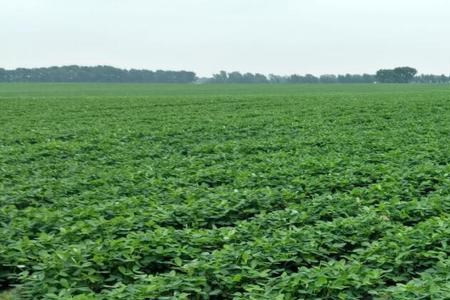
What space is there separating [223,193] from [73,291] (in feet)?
9.36

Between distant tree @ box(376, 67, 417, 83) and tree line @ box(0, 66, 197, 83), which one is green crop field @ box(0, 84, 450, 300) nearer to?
tree line @ box(0, 66, 197, 83)

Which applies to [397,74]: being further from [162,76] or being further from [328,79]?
[162,76]

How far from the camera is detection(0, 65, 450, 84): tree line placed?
107m

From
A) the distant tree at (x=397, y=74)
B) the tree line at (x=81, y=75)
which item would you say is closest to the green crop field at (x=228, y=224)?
the tree line at (x=81, y=75)

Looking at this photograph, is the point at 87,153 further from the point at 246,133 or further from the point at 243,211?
the point at 243,211

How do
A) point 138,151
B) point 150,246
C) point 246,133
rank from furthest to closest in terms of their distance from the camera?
point 246,133 < point 138,151 < point 150,246

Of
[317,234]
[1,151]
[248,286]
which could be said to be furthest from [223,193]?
[1,151]

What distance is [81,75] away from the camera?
108 m

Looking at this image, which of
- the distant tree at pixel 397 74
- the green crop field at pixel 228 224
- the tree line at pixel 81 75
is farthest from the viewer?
the tree line at pixel 81 75

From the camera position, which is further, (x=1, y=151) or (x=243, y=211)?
(x=1, y=151)

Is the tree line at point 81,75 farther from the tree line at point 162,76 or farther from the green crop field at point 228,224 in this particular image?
the green crop field at point 228,224

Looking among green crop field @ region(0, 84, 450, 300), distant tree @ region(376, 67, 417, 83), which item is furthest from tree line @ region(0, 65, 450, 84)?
green crop field @ region(0, 84, 450, 300)

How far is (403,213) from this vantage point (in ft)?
17.2

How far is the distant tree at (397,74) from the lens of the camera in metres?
106
